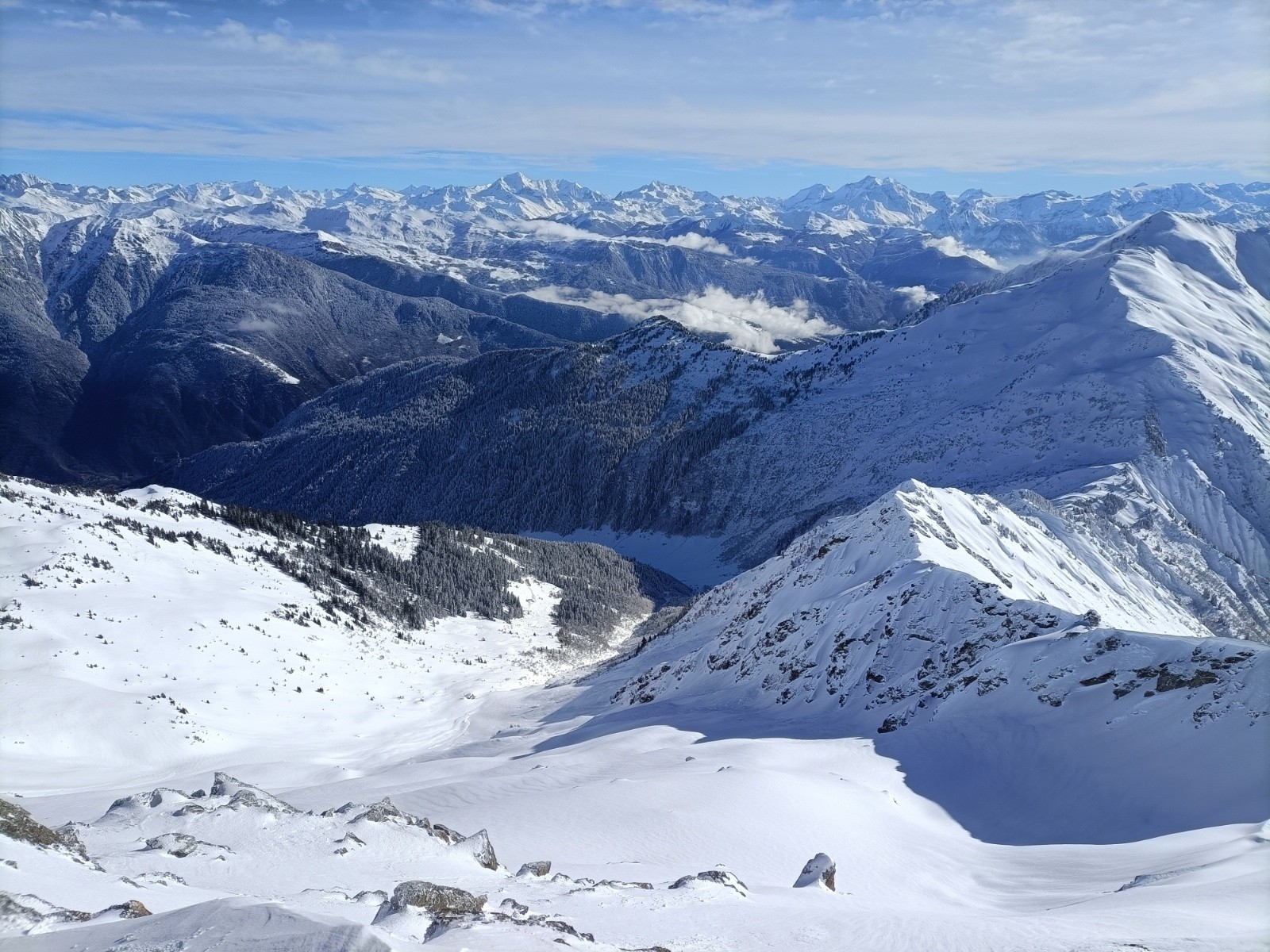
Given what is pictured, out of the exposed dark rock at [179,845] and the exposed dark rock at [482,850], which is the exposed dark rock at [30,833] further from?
the exposed dark rock at [482,850]

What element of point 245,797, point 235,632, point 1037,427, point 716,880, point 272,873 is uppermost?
point 1037,427

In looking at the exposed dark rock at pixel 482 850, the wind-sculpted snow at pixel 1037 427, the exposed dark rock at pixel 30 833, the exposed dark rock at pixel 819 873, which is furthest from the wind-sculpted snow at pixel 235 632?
the wind-sculpted snow at pixel 1037 427

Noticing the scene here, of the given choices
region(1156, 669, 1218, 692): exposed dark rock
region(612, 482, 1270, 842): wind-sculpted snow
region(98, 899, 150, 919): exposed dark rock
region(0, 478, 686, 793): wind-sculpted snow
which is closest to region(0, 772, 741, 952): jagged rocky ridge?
region(98, 899, 150, 919): exposed dark rock

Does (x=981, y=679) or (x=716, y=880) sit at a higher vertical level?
(x=716, y=880)

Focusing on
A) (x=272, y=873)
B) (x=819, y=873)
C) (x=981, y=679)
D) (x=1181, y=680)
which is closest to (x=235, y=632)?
(x=272, y=873)

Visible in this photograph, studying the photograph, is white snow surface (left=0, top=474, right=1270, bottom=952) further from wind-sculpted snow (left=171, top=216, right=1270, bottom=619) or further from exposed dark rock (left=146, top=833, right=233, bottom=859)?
wind-sculpted snow (left=171, top=216, right=1270, bottom=619)

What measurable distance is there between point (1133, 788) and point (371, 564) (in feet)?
306

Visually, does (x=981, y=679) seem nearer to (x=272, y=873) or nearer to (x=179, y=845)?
(x=272, y=873)

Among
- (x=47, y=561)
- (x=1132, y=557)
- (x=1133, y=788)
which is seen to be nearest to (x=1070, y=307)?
(x=1132, y=557)

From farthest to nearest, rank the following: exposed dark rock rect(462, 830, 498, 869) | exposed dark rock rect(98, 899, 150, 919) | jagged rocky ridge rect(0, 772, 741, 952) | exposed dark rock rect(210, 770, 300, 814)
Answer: exposed dark rock rect(210, 770, 300, 814) → exposed dark rock rect(462, 830, 498, 869) → exposed dark rock rect(98, 899, 150, 919) → jagged rocky ridge rect(0, 772, 741, 952)

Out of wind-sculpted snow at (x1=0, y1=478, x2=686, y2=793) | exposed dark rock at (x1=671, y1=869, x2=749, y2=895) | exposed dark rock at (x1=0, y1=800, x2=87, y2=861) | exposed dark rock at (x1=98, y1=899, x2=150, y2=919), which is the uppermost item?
exposed dark rock at (x1=98, y1=899, x2=150, y2=919)

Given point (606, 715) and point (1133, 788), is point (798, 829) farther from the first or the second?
point (606, 715)

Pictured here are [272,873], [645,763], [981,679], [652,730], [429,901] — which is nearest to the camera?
[429,901]

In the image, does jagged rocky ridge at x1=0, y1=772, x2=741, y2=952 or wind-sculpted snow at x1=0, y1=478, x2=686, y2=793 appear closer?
jagged rocky ridge at x1=0, y1=772, x2=741, y2=952
